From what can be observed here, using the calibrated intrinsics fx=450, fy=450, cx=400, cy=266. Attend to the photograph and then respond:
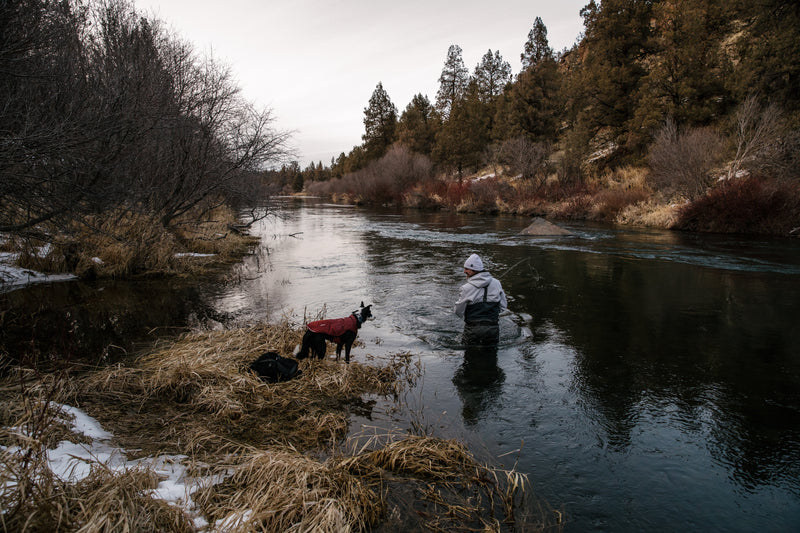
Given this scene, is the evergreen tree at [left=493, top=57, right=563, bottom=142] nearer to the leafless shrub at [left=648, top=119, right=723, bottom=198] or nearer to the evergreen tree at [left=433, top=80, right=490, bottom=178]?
the evergreen tree at [left=433, top=80, right=490, bottom=178]

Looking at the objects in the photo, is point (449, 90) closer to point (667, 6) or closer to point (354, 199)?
point (354, 199)

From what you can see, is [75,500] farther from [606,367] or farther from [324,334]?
[606,367]

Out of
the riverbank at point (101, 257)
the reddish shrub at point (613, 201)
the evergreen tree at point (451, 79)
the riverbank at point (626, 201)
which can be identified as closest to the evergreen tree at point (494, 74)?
the evergreen tree at point (451, 79)

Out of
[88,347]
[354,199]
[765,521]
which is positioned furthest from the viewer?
[354,199]

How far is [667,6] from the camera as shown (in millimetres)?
34375

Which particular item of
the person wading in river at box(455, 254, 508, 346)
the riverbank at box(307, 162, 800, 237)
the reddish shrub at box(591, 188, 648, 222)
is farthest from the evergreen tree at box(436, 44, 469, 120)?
the person wading in river at box(455, 254, 508, 346)

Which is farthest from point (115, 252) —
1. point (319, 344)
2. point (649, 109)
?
point (649, 109)

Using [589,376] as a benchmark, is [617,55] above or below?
above

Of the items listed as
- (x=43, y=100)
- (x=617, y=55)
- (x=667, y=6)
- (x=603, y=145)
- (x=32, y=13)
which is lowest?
(x=43, y=100)

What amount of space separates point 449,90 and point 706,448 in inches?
2908

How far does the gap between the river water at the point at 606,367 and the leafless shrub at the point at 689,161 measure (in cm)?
739

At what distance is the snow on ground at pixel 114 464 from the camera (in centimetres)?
307

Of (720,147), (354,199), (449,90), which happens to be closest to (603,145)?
(720,147)

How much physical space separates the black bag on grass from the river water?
1.23 m
